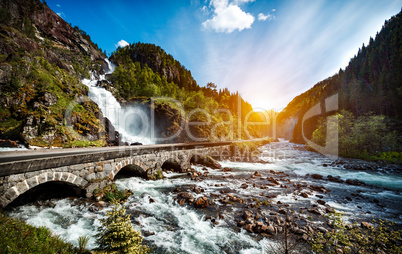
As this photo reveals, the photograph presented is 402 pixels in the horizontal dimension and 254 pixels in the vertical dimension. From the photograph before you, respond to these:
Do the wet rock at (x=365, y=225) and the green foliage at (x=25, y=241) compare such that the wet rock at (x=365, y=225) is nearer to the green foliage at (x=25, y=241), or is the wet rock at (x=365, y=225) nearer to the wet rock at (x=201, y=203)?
the wet rock at (x=201, y=203)

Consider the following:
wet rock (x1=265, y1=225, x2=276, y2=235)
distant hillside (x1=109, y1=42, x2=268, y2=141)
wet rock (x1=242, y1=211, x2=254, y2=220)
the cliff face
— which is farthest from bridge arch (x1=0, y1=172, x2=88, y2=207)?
distant hillside (x1=109, y1=42, x2=268, y2=141)

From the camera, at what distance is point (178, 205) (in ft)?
31.4

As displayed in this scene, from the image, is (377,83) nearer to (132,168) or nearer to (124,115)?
(132,168)

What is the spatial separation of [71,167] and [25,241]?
14.7 ft

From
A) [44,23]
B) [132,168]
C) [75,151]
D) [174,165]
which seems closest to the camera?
[75,151]

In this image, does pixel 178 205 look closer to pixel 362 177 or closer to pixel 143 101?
pixel 362 177

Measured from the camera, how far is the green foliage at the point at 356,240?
227 inches

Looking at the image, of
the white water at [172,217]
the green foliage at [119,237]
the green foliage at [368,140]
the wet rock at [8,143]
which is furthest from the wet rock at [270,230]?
the green foliage at [368,140]

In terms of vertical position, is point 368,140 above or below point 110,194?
above

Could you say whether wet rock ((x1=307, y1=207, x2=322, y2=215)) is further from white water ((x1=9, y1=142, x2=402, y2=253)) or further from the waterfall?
the waterfall

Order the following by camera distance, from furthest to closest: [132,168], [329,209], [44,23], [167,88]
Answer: [167,88]
[44,23]
[132,168]
[329,209]

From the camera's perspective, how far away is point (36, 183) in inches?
247

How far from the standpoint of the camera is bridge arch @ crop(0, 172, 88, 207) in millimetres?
5545

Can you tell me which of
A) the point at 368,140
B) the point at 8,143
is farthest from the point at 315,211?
the point at 368,140
